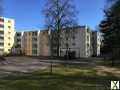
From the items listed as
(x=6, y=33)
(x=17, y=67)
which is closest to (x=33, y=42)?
(x=6, y=33)

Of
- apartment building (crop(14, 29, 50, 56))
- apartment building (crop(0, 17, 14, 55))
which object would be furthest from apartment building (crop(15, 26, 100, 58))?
apartment building (crop(0, 17, 14, 55))

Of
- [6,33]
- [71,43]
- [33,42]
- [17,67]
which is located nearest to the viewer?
[17,67]

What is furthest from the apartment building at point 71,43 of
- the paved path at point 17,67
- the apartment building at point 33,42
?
the paved path at point 17,67

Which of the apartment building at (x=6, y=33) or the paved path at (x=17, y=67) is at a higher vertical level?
the apartment building at (x=6, y=33)

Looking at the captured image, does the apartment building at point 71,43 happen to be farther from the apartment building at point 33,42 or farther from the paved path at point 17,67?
the paved path at point 17,67

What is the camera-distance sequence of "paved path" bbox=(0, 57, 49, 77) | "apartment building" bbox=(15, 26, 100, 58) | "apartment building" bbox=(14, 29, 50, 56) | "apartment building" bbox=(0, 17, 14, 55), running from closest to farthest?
1. "paved path" bbox=(0, 57, 49, 77)
2. "apartment building" bbox=(15, 26, 100, 58)
3. "apartment building" bbox=(0, 17, 14, 55)
4. "apartment building" bbox=(14, 29, 50, 56)

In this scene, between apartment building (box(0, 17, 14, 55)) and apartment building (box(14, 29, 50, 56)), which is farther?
apartment building (box(14, 29, 50, 56))

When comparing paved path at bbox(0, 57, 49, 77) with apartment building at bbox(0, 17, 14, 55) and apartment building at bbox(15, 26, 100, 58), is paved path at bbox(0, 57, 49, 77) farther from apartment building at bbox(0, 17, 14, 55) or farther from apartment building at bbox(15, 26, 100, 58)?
apartment building at bbox(0, 17, 14, 55)

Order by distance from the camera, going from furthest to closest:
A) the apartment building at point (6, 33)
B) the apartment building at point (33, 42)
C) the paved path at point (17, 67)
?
the apartment building at point (33, 42)
the apartment building at point (6, 33)
the paved path at point (17, 67)

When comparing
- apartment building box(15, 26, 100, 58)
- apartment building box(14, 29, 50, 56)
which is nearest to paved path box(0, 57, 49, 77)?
apartment building box(15, 26, 100, 58)

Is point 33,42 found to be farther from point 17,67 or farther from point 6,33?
point 17,67

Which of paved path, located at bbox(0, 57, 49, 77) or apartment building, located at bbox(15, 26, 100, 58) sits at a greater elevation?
apartment building, located at bbox(15, 26, 100, 58)

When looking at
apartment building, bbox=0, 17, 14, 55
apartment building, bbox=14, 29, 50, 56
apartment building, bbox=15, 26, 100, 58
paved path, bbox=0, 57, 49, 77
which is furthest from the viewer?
apartment building, bbox=14, 29, 50, 56

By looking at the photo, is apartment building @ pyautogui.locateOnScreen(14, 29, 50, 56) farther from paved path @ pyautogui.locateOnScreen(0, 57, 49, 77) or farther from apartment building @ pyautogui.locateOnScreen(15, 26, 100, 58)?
paved path @ pyautogui.locateOnScreen(0, 57, 49, 77)
